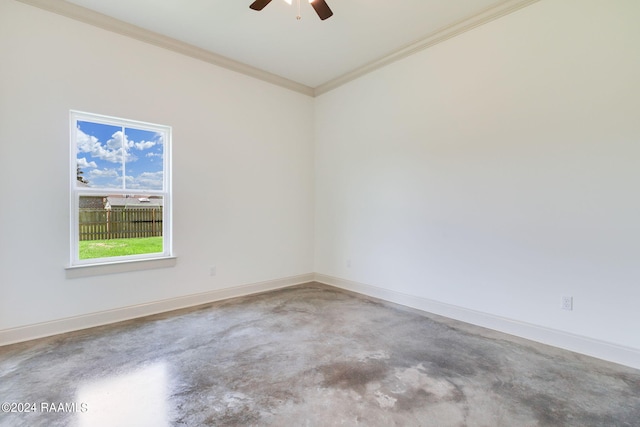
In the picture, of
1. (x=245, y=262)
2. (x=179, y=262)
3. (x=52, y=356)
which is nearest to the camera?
(x=52, y=356)

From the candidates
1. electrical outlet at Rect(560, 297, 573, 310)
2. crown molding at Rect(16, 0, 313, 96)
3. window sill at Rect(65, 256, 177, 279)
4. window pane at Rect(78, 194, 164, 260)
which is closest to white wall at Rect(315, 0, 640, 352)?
electrical outlet at Rect(560, 297, 573, 310)

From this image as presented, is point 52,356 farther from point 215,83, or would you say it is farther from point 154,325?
A: point 215,83

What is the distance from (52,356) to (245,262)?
217cm

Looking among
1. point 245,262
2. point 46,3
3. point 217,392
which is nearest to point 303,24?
point 46,3

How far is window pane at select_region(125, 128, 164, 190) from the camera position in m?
3.42

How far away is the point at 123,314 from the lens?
128 inches

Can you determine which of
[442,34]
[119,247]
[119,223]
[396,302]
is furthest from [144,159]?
[442,34]

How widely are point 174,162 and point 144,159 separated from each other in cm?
32

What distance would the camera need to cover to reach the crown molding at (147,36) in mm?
2863

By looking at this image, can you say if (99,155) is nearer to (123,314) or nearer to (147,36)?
(147,36)

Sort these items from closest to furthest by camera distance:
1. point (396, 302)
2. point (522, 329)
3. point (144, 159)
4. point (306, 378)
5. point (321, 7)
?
point (306, 378), point (321, 7), point (522, 329), point (144, 159), point (396, 302)

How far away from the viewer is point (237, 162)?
4137 millimetres

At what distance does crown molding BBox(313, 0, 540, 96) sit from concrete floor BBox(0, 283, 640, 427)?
310 cm

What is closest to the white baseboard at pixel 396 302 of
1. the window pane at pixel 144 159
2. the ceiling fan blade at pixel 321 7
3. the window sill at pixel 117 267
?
the window sill at pixel 117 267
